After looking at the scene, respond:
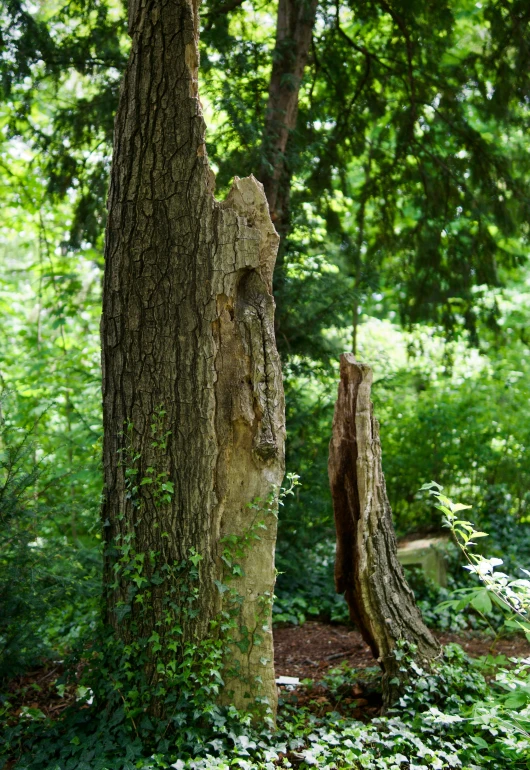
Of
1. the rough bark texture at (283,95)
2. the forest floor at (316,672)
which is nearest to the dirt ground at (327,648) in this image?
the forest floor at (316,672)

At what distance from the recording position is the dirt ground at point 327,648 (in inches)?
223

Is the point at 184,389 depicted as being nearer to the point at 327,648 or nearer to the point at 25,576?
the point at 25,576

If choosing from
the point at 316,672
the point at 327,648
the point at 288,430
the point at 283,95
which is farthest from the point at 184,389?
the point at 283,95

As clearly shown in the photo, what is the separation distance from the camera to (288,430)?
296 inches

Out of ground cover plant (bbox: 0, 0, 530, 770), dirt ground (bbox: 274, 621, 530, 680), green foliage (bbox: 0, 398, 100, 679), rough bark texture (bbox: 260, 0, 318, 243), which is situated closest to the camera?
ground cover plant (bbox: 0, 0, 530, 770)

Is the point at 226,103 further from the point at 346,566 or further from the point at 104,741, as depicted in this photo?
the point at 104,741

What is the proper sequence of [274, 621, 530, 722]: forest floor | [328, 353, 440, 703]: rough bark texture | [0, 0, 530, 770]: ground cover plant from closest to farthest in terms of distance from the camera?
1. [0, 0, 530, 770]: ground cover plant
2. [328, 353, 440, 703]: rough bark texture
3. [274, 621, 530, 722]: forest floor

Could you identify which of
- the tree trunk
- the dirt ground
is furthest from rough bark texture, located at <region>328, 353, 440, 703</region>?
the dirt ground

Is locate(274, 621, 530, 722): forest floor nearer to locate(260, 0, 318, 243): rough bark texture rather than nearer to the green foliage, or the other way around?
the green foliage

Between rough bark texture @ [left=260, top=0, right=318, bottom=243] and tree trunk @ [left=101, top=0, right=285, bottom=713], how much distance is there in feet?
8.84

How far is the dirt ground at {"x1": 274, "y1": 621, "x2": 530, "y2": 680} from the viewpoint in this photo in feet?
18.6

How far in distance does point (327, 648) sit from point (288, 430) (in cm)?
218

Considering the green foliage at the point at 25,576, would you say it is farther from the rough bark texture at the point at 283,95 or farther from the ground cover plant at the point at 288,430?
the rough bark texture at the point at 283,95

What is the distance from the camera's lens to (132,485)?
409cm
